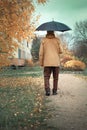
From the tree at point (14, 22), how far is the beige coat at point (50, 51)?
433 cm

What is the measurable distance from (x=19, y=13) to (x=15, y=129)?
10843 mm

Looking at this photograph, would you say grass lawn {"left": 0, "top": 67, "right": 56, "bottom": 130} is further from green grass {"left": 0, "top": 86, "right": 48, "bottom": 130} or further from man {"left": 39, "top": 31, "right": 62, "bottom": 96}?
man {"left": 39, "top": 31, "right": 62, "bottom": 96}

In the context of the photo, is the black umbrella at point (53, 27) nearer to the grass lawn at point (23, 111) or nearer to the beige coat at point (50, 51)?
the beige coat at point (50, 51)

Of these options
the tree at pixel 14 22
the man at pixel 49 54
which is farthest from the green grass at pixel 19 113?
the tree at pixel 14 22

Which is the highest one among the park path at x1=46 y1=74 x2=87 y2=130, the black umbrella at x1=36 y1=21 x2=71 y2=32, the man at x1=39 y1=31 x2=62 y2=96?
the black umbrella at x1=36 y1=21 x2=71 y2=32

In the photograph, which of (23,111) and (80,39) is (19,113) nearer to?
(23,111)

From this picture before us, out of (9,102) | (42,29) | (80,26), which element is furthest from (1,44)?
(80,26)

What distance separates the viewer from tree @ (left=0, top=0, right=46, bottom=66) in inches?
733

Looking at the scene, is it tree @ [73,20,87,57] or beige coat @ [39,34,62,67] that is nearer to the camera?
beige coat @ [39,34,62,67]

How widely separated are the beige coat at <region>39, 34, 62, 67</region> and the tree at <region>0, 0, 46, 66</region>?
4333mm

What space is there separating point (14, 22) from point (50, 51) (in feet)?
15.0

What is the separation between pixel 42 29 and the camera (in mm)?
14266

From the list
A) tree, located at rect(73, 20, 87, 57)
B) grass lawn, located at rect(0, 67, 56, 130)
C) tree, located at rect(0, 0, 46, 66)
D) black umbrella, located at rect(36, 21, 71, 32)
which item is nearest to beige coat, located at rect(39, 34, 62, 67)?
black umbrella, located at rect(36, 21, 71, 32)

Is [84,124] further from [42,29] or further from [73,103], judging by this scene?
[42,29]
